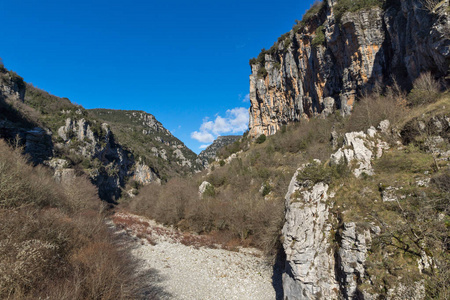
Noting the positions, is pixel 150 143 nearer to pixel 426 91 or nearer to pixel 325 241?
pixel 426 91

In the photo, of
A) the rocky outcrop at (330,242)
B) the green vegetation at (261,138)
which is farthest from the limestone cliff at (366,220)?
the green vegetation at (261,138)

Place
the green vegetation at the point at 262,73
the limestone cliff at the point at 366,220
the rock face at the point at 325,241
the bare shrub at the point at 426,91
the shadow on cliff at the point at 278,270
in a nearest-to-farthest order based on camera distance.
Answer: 1. the limestone cliff at the point at 366,220
2. the rock face at the point at 325,241
3. the shadow on cliff at the point at 278,270
4. the bare shrub at the point at 426,91
5. the green vegetation at the point at 262,73

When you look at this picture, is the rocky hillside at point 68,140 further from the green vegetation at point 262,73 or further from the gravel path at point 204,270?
the green vegetation at point 262,73

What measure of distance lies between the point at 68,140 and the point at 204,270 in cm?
5445

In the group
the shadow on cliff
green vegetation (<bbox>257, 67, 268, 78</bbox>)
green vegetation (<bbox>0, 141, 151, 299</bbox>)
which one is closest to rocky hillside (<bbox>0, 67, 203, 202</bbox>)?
green vegetation (<bbox>0, 141, 151, 299</bbox>)

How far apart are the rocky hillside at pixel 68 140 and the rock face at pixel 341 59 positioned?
43.2 metres

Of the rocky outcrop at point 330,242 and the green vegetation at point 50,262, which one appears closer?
the green vegetation at point 50,262

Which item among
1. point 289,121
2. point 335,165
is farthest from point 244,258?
point 289,121

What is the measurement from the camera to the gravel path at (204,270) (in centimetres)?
1100

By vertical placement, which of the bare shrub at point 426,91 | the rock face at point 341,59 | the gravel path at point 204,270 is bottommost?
the gravel path at point 204,270

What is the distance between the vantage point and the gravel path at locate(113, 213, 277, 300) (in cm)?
1100

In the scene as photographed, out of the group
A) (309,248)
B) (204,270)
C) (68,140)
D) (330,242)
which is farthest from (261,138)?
(68,140)

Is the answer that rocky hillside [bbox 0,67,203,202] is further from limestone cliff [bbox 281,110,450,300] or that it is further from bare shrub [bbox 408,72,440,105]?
bare shrub [bbox 408,72,440,105]

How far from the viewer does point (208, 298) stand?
10.6m
